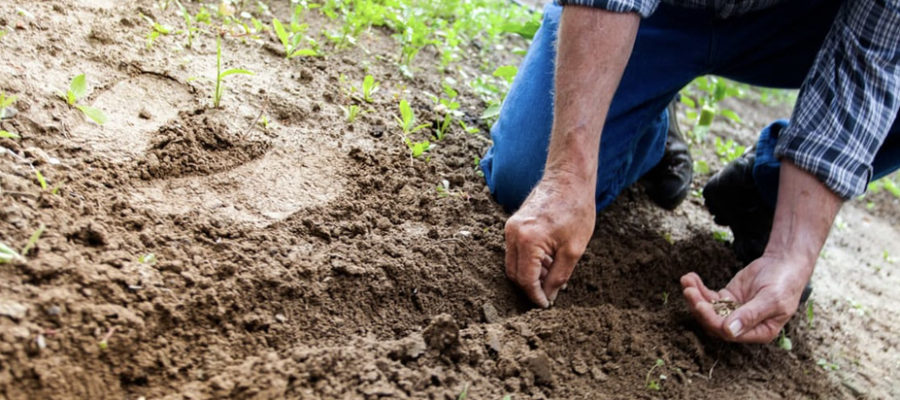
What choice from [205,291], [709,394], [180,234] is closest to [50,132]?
[180,234]

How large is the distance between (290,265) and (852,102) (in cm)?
154

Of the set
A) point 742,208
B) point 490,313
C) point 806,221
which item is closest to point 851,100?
point 806,221

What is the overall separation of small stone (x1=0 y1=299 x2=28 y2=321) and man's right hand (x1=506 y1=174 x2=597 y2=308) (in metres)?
1.05

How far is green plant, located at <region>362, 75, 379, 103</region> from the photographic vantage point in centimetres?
231

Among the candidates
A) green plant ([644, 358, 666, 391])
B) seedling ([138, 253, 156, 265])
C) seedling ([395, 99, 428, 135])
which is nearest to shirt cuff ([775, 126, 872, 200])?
green plant ([644, 358, 666, 391])

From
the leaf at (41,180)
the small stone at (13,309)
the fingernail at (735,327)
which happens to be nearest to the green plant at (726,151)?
the fingernail at (735,327)

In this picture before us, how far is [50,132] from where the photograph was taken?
1.67 metres

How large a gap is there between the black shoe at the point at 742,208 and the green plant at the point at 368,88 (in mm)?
1265

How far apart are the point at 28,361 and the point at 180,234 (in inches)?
16.9

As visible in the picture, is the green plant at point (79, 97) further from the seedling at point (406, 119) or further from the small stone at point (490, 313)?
the small stone at point (490, 313)

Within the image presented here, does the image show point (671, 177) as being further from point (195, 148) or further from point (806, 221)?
point (195, 148)

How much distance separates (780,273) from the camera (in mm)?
1842

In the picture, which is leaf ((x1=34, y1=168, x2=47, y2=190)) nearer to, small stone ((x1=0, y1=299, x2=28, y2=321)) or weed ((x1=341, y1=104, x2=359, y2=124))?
small stone ((x1=0, y1=299, x2=28, y2=321))

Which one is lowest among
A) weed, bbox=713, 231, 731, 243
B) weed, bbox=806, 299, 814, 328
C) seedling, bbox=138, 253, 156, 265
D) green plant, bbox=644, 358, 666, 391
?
weed, bbox=806, 299, 814, 328
